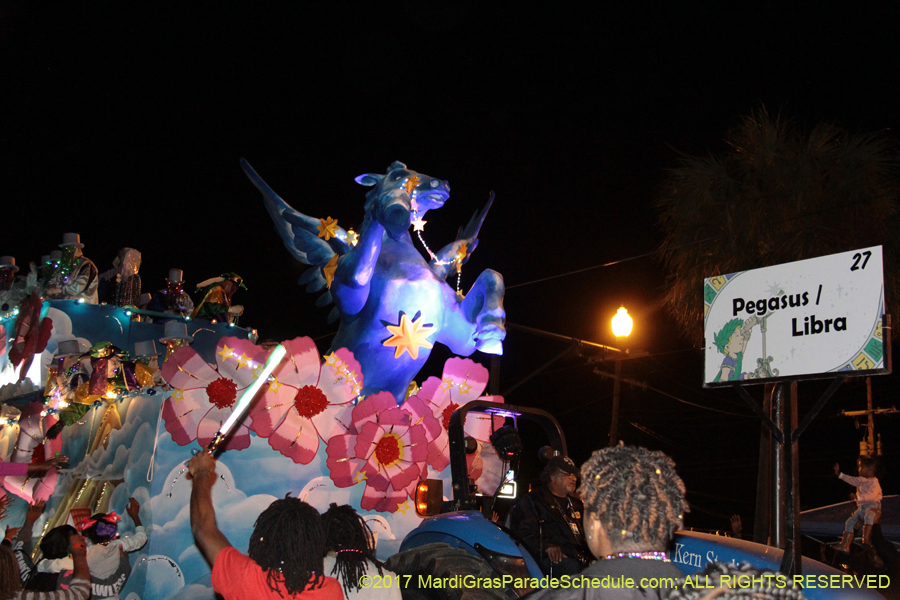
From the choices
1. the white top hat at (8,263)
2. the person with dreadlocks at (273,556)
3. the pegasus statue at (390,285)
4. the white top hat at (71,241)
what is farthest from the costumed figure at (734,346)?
the white top hat at (8,263)

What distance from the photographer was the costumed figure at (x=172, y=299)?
11.3 m

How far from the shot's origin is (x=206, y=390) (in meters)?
6.91

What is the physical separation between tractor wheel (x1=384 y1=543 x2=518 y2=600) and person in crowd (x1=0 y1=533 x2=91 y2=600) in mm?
1994

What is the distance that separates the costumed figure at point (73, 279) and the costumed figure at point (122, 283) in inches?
A: 8.1

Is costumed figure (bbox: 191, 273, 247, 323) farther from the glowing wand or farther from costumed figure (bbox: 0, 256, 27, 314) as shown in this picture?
the glowing wand

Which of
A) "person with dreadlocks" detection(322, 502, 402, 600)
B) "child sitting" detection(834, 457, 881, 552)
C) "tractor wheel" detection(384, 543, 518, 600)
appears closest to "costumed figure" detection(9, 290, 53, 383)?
"tractor wheel" detection(384, 543, 518, 600)

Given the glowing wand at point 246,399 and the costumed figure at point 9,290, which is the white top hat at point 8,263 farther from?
the glowing wand at point 246,399

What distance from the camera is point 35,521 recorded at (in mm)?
8453

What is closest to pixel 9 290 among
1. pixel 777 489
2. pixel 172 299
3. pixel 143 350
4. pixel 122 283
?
pixel 122 283

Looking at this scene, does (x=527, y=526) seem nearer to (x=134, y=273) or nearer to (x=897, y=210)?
(x=897, y=210)

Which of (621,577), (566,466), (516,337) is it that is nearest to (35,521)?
(566,466)

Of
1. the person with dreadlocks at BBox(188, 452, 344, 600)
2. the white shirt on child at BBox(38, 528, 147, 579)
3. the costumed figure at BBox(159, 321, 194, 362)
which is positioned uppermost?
the costumed figure at BBox(159, 321, 194, 362)

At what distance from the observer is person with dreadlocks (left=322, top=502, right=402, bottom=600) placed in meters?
3.06

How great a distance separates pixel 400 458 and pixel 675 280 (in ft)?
15.0
